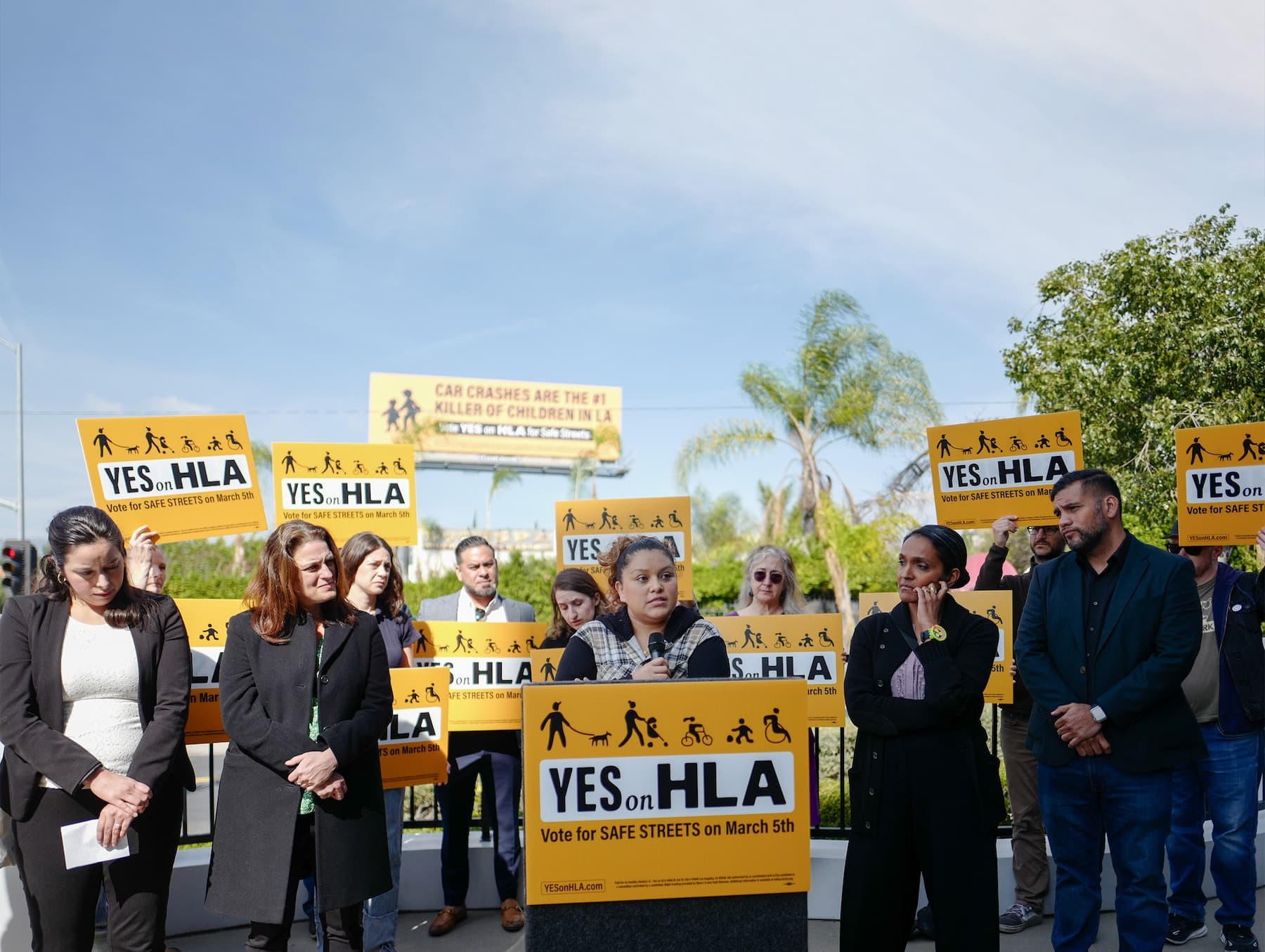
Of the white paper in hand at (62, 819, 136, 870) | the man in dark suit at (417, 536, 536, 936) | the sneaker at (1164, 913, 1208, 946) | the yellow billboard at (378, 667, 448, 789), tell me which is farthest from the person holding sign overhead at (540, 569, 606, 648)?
the sneaker at (1164, 913, 1208, 946)

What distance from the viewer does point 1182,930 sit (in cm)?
531

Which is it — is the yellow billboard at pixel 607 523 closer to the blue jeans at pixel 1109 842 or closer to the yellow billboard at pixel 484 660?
the yellow billboard at pixel 484 660

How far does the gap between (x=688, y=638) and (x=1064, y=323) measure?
59.9 ft

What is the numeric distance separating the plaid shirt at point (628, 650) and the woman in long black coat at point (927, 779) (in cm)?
80

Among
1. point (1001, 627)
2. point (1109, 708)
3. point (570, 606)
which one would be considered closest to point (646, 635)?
point (1109, 708)

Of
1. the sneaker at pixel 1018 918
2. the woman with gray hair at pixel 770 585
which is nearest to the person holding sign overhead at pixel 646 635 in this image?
the woman with gray hair at pixel 770 585

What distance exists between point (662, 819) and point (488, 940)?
3.18 meters

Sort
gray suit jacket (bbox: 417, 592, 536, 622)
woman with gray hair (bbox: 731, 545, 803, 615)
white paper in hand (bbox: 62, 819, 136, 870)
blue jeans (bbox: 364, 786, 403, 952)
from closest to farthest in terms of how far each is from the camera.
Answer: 1. white paper in hand (bbox: 62, 819, 136, 870)
2. blue jeans (bbox: 364, 786, 403, 952)
3. woman with gray hair (bbox: 731, 545, 803, 615)
4. gray suit jacket (bbox: 417, 592, 536, 622)

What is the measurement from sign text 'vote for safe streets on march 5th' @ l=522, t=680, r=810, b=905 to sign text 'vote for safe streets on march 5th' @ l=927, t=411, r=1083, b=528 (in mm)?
3786

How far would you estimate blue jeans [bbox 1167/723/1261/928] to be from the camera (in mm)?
5184

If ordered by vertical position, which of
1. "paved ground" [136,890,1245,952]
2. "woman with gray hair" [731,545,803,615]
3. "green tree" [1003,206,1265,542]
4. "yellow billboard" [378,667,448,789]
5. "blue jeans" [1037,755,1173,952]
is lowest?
"paved ground" [136,890,1245,952]

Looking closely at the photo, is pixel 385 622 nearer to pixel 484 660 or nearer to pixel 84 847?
pixel 484 660

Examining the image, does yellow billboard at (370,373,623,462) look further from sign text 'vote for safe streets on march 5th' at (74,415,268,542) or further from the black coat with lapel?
the black coat with lapel

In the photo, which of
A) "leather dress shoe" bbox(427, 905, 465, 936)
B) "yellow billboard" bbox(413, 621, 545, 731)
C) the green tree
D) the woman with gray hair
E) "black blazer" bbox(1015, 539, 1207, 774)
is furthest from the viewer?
the green tree
